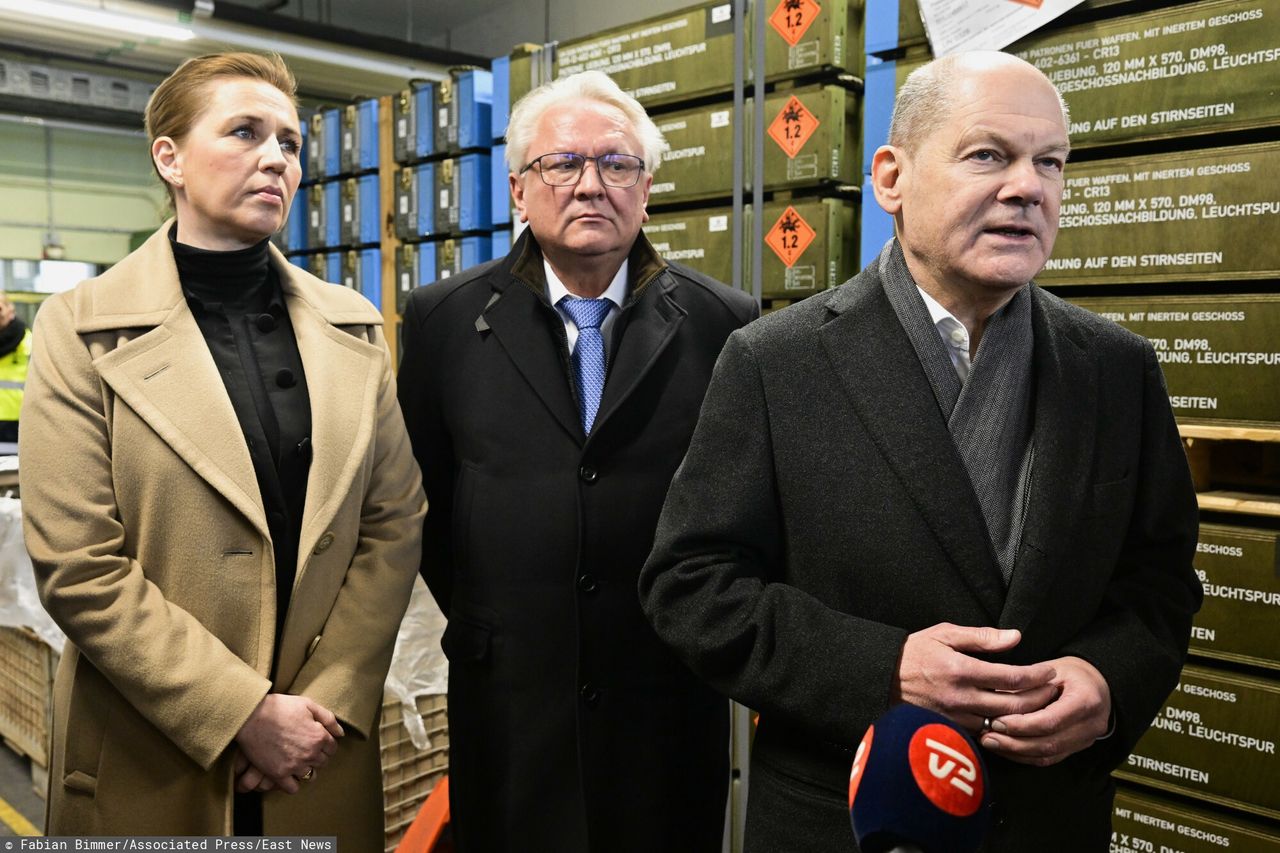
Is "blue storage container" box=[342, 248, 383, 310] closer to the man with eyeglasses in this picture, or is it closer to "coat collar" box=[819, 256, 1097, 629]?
the man with eyeglasses

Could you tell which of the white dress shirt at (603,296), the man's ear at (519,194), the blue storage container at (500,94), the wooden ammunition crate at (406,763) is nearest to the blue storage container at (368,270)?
the blue storage container at (500,94)

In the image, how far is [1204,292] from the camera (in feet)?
7.78

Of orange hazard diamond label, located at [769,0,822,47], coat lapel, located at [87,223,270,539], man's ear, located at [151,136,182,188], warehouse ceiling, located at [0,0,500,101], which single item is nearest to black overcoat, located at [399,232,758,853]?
coat lapel, located at [87,223,270,539]

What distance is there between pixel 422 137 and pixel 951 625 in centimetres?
456

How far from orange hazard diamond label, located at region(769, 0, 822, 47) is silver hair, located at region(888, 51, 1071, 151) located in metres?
2.15

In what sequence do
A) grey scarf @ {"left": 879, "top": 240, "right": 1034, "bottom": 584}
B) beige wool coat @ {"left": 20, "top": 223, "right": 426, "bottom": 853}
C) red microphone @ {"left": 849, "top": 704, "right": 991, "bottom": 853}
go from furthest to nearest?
1. beige wool coat @ {"left": 20, "top": 223, "right": 426, "bottom": 853}
2. grey scarf @ {"left": 879, "top": 240, "right": 1034, "bottom": 584}
3. red microphone @ {"left": 849, "top": 704, "right": 991, "bottom": 853}

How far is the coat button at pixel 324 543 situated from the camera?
61.9 inches

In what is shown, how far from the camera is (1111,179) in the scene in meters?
2.41

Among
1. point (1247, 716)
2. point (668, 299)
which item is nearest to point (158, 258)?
point (668, 299)

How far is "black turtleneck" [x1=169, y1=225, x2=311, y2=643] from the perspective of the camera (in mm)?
1571

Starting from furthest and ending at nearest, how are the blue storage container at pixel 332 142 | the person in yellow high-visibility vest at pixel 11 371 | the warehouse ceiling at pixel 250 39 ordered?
the warehouse ceiling at pixel 250 39 → the blue storage container at pixel 332 142 → the person in yellow high-visibility vest at pixel 11 371

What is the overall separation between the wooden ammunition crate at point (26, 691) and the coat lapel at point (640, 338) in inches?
91.5

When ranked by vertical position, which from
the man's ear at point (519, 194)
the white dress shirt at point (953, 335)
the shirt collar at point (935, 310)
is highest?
the man's ear at point (519, 194)

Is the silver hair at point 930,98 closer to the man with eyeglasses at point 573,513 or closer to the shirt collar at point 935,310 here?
the shirt collar at point 935,310
